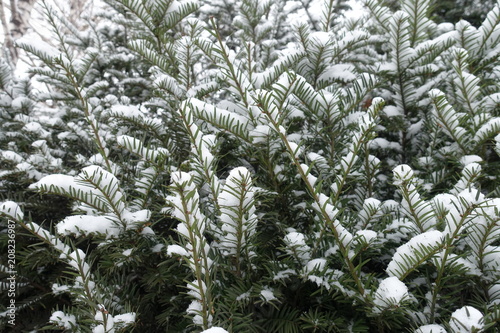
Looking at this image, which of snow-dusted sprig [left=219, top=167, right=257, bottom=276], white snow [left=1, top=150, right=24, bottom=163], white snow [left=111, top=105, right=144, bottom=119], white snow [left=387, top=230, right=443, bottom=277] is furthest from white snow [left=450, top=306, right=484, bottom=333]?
white snow [left=1, top=150, right=24, bottom=163]

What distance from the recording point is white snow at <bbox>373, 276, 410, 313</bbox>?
58 centimetres

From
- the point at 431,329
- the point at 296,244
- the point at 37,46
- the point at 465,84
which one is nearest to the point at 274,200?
the point at 296,244

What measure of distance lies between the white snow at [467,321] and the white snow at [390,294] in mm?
80

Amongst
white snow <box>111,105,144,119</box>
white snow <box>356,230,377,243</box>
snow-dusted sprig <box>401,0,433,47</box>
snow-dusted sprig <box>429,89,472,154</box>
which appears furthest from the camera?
snow-dusted sprig <box>401,0,433,47</box>

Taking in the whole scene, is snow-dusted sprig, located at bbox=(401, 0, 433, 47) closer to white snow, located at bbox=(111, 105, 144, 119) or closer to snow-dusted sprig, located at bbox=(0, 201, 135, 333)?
white snow, located at bbox=(111, 105, 144, 119)

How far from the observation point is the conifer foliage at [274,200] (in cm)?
64

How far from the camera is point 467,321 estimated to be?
0.54 meters

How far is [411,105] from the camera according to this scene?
1.33 metres

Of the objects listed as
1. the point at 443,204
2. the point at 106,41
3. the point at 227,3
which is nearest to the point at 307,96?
the point at 443,204

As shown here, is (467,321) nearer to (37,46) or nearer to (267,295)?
(267,295)

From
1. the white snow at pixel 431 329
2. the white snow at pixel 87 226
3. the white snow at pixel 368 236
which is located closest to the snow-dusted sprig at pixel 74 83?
the white snow at pixel 87 226

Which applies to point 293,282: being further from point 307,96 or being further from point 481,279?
point 307,96

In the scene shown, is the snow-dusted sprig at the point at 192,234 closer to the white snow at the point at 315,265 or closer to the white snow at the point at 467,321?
the white snow at the point at 315,265

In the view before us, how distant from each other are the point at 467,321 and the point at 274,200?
529 millimetres
